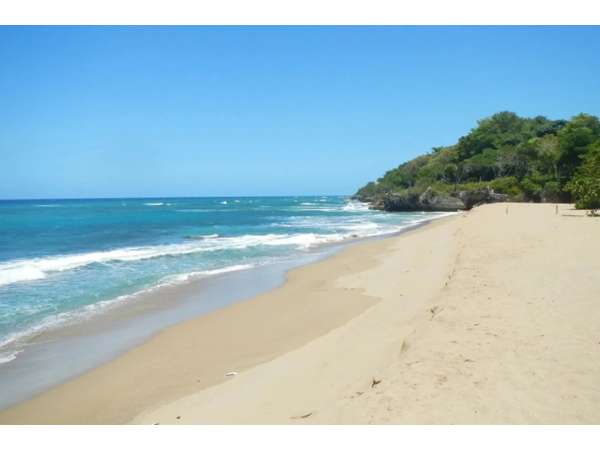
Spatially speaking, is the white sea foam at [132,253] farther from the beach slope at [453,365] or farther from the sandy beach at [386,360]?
the beach slope at [453,365]

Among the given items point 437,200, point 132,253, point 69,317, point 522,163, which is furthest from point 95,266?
point 522,163

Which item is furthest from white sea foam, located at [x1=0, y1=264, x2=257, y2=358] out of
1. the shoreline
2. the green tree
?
the green tree

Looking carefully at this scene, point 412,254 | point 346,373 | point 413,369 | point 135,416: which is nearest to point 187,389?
point 135,416

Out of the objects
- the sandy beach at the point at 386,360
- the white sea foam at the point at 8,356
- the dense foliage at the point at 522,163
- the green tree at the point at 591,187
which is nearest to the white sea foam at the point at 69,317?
the white sea foam at the point at 8,356

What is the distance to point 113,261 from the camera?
19516 mm

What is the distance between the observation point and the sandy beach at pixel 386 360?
13.2ft

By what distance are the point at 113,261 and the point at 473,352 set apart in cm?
1838

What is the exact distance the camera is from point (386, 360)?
5727 millimetres

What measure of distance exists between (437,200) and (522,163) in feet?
45.4

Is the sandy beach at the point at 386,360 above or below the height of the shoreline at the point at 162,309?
above

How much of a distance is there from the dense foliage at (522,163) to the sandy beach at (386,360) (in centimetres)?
2095

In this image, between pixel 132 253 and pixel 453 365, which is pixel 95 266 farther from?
pixel 453 365

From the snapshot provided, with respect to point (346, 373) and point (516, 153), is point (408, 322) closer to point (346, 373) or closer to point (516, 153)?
point (346, 373)

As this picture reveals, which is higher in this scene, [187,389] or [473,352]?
[473,352]
